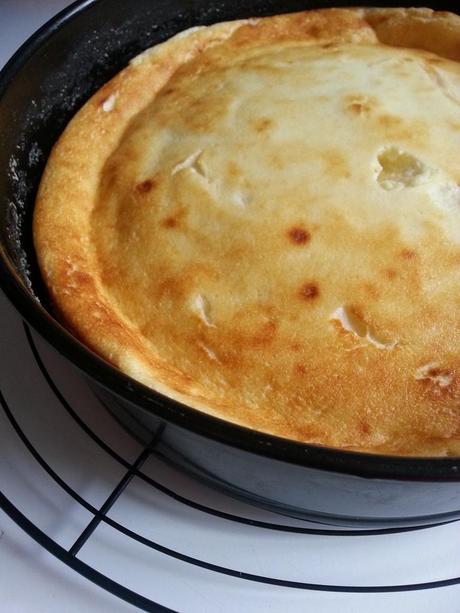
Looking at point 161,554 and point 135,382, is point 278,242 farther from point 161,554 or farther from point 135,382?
point 161,554

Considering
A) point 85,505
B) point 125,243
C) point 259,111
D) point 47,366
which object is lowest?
point 85,505

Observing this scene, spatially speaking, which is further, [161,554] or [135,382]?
[161,554]

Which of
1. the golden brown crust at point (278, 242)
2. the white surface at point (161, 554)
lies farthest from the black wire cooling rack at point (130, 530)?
the golden brown crust at point (278, 242)

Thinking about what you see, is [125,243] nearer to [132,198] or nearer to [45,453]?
[132,198]

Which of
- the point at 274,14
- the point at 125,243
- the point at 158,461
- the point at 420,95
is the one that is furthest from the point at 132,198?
the point at 274,14

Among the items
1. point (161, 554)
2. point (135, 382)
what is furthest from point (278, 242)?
point (161, 554)

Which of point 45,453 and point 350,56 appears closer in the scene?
point 45,453
